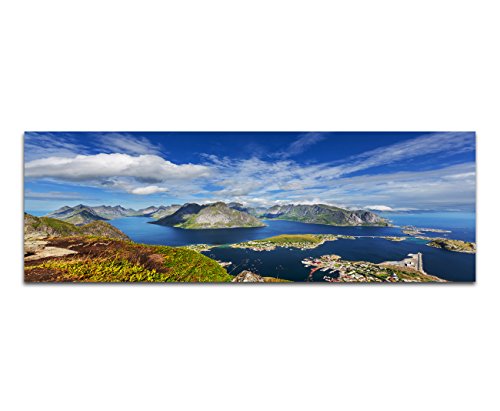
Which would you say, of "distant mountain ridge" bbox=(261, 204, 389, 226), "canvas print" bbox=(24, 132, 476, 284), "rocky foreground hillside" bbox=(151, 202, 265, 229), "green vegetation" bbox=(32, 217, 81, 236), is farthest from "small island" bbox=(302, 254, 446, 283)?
"green vegetation" bbox=(32, 217, 81, 236)

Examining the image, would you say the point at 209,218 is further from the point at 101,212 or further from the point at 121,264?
the point at 101,212

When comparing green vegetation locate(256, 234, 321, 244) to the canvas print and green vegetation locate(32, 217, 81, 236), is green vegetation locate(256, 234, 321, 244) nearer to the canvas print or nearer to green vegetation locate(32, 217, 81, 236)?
the canvas print

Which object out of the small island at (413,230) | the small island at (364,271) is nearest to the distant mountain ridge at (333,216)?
the small island at (413,230)

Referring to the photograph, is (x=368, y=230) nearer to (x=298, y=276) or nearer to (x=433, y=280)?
(x=433, y=280)
